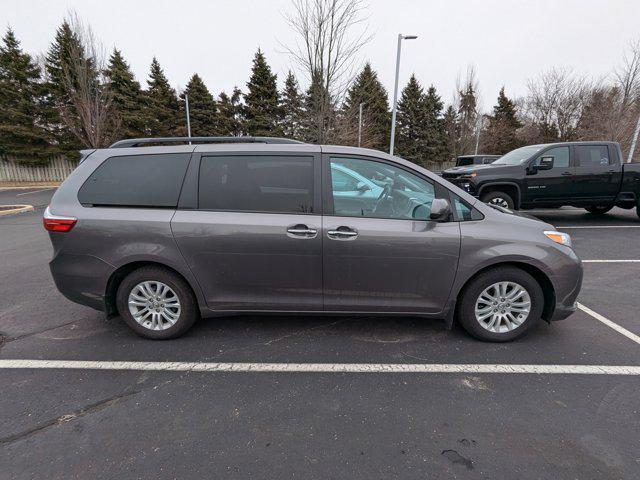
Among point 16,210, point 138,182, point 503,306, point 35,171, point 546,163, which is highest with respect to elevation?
point 35,171

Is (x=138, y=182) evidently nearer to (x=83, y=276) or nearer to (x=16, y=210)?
(x=83, y=276)

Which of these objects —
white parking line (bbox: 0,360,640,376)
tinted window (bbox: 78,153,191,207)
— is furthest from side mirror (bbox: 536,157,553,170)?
tinted window (bbox: 78,153,191,207)

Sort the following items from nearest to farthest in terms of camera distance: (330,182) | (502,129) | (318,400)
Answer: (318,400) < (330,182) < (502,129)

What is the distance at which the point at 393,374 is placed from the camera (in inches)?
110

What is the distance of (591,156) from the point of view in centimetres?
811

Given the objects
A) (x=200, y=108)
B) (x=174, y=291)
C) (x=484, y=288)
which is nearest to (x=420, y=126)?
(x=200, y=108)

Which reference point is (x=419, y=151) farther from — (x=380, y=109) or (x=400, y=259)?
(x=400, y=259)

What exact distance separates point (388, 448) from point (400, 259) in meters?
1.47

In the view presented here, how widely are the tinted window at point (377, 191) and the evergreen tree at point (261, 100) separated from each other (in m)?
29.4

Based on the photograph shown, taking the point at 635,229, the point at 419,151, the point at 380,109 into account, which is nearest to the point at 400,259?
the point at 635,229

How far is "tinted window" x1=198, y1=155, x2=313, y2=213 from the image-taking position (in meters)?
3.08

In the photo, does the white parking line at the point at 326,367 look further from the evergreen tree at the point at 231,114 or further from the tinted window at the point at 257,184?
the evergreen tree at the point at 231,114

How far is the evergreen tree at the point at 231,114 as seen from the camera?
106 feet

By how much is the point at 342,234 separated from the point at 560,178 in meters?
7.57
